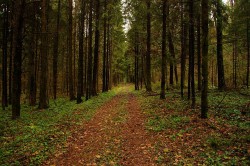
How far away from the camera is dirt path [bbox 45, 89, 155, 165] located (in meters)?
6.51

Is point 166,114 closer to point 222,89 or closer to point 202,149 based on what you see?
point 202,149

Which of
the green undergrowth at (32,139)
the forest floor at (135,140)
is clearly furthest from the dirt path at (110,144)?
the green undergrowth at (32,139)

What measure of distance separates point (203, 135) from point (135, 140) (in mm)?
2695

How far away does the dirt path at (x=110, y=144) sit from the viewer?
6.51 meters

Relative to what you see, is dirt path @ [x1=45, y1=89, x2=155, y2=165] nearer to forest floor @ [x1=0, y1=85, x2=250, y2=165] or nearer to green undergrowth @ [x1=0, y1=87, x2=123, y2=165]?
forest floor @ [x1=0, y1=85, x2=250, y2=165]

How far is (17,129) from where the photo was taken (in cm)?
972

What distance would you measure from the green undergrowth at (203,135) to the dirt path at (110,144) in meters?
0.52

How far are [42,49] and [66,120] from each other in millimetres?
7035

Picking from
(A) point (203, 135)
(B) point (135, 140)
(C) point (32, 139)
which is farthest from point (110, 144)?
(A) point (203, 135)

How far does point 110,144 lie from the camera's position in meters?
7.86

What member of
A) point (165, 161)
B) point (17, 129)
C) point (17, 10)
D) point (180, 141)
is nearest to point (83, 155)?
point (165, 161)

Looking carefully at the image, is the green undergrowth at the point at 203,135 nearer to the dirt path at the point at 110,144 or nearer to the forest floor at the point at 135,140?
the forest floor at the point at 135,140

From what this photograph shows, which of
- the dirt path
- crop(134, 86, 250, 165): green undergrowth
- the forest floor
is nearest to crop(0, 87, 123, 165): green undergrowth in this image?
the forest floor

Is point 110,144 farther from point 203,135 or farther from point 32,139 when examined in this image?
point 203,135
